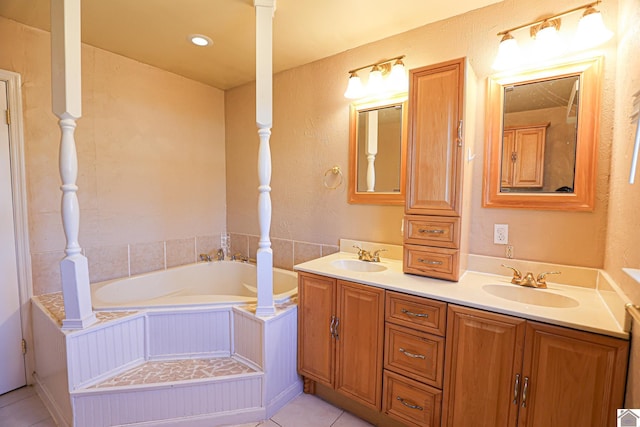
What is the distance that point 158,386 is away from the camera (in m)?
1.60

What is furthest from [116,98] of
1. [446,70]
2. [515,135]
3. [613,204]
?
[613,204]

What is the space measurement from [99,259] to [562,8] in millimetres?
3422

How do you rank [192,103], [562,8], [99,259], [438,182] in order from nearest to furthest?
1. [562,8]
2. [438,182]
3. [99,259]
4. [192,103]

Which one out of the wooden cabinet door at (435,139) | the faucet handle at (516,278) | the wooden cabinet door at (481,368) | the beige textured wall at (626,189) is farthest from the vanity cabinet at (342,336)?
the beige textured wall at (626,189)

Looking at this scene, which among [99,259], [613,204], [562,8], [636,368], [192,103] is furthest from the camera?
[192,103]

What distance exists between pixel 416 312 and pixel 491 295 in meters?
0.35

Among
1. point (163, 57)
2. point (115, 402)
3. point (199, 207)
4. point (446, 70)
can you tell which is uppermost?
point (163, 57)

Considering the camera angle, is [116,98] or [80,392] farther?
[116,98]

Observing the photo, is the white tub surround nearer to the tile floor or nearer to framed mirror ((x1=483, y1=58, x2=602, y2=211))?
the tile floor

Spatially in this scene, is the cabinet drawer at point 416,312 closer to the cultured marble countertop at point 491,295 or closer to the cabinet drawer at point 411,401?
the cultured marble countertop at point 491,295

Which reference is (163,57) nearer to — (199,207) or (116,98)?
(116,98)

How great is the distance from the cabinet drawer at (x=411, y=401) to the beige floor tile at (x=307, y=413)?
0.42 m

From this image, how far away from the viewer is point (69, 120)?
58.2 inches

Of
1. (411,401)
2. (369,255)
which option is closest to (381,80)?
(369,255)
